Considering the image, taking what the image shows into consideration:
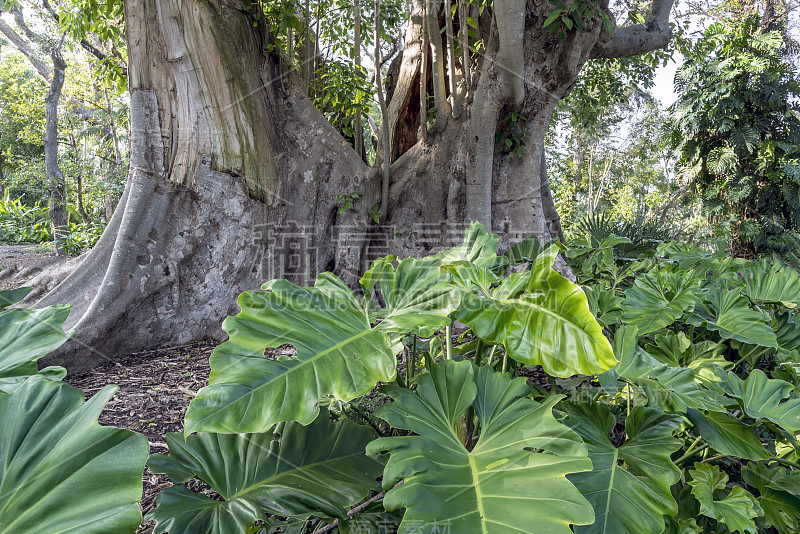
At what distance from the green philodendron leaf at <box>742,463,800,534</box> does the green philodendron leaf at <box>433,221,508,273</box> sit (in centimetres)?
87

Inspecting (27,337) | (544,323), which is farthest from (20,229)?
(544,323)

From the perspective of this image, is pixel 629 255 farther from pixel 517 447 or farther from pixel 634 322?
pixel 517 447

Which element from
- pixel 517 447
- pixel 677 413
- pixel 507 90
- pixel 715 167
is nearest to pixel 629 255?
pixel 507 90

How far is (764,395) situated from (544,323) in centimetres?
68

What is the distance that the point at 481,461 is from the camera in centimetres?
83

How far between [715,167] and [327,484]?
7636 mm

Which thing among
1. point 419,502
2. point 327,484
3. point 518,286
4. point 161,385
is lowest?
point 161,385

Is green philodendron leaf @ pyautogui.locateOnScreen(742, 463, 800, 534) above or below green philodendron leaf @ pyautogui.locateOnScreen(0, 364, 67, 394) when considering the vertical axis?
below

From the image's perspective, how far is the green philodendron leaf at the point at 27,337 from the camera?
3.12ft

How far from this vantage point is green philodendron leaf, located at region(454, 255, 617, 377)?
0.87 metres

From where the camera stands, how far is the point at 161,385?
208 centimetres

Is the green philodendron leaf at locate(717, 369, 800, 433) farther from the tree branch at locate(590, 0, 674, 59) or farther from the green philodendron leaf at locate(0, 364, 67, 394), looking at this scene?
the tree branch at locate(590, 0, 674, 59)

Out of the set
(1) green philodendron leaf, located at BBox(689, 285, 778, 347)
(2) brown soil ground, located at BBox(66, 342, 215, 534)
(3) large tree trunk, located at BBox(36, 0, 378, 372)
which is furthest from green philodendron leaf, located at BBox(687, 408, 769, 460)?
(3) large tree trunk, located at BBox(36, 0, 378, 372)

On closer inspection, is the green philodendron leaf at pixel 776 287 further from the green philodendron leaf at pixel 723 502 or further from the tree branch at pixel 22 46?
the tree branch at pixel 22 46
